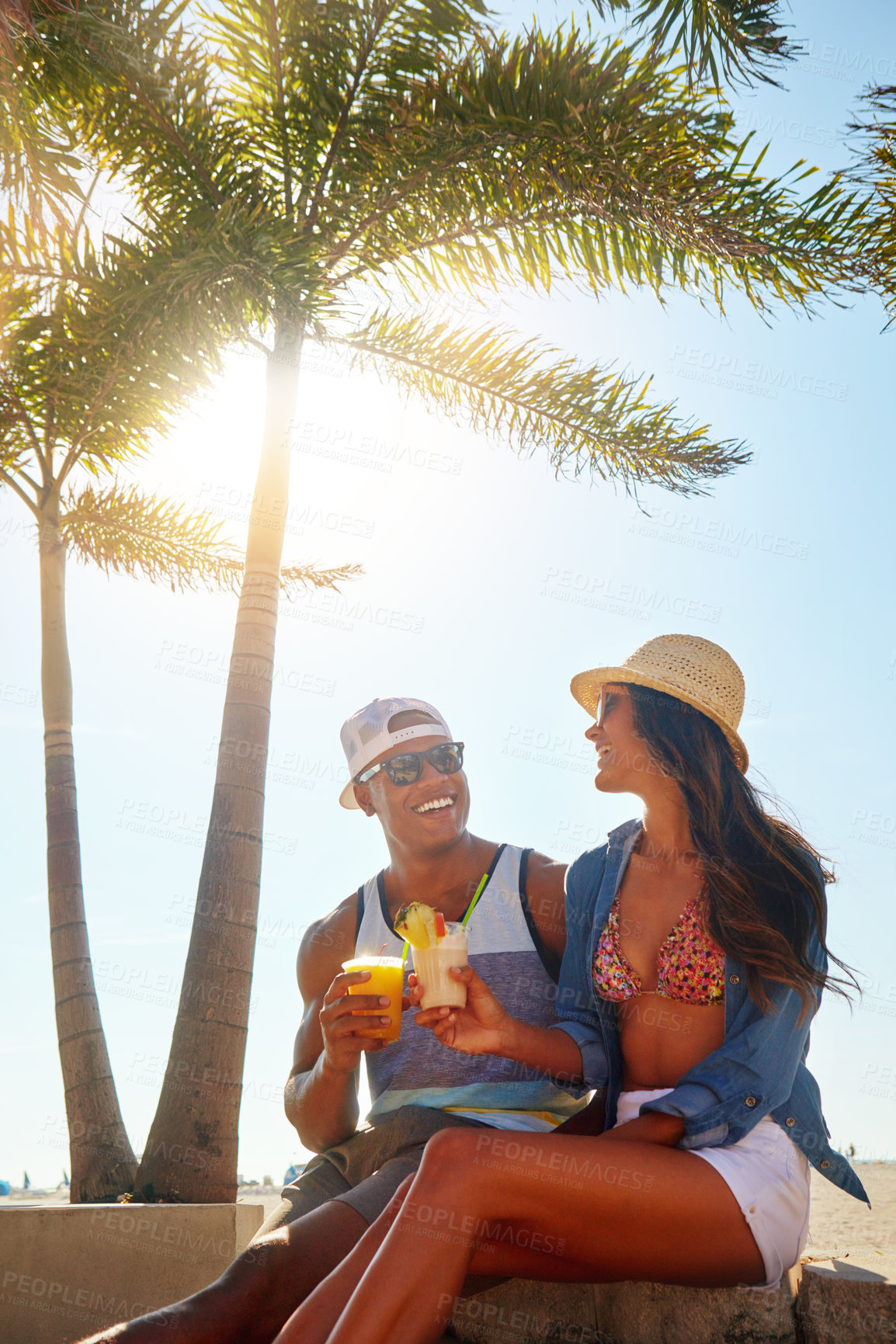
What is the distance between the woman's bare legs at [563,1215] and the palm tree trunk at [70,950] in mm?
4178

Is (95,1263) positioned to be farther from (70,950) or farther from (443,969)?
(443,969)

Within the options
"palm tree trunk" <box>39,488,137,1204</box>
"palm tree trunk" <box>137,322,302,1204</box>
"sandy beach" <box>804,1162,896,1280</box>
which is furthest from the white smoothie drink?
"palm tree trunk" <box>39,488,137,1204</box>

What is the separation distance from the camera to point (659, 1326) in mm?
2207

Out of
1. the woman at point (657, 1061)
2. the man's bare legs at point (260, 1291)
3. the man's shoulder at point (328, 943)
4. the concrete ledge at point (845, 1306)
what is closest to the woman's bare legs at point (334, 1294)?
the woman at point (657, 1061)

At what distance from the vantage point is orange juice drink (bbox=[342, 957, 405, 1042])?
251cm

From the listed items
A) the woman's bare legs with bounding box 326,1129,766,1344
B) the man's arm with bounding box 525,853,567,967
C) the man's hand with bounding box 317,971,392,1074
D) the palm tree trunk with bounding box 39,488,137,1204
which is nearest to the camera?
the woman's bare legs with bounding box 326,1129,766,1344

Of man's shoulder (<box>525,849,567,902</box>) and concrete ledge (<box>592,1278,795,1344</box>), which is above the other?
man's shoulder (<box>525,849,567,902</box>)

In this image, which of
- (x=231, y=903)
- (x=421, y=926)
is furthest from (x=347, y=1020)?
(x=231, y=903)

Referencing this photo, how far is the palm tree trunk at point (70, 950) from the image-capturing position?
5457 mm

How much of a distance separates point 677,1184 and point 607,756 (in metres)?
1.10

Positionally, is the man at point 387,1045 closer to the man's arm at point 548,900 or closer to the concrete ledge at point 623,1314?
the man's arm at point 548,900

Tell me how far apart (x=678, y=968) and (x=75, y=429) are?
5.70 metres

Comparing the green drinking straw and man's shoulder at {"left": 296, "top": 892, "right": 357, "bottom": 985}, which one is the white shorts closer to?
the green drinking straw

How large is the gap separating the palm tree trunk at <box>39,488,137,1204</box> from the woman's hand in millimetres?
3913
